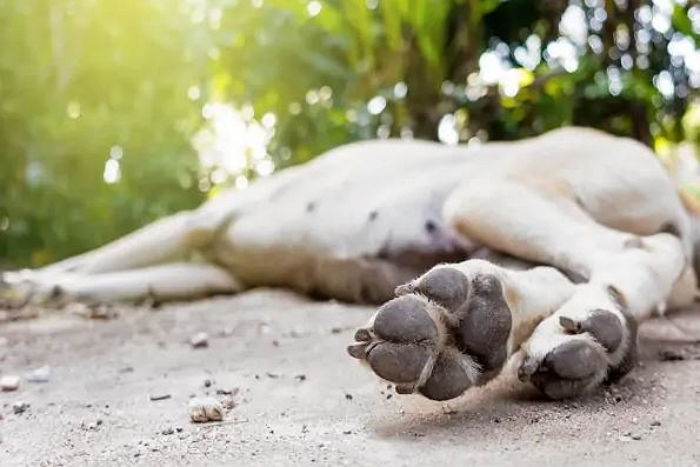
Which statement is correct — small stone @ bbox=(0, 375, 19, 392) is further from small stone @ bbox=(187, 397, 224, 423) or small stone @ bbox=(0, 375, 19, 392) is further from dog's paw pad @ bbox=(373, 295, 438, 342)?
dog's paw pad @ bbox=(373, 295, 438, 342)

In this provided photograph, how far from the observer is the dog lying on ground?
1.29 metres

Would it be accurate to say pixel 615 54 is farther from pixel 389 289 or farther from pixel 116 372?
pixel 116 372

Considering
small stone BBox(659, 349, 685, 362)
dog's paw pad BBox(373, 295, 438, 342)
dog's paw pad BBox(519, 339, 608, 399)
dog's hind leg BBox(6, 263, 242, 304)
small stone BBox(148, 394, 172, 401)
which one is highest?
dog's paw pad BBox(373, 295, 438, 342)

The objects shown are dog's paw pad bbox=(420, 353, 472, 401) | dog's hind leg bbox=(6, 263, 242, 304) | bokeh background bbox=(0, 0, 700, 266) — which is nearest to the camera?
dog's paw pad bbox=(420, 353, 472, 401)

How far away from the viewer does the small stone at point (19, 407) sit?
1.52m

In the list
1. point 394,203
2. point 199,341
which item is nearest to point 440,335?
point 199,341

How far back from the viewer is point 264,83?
15.3ft

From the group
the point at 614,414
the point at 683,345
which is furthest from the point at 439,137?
the point at 614,414

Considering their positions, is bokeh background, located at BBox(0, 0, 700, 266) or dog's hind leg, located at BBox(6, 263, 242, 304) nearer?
dog's hind leg, located at BBox(6, 263, 242, 304)

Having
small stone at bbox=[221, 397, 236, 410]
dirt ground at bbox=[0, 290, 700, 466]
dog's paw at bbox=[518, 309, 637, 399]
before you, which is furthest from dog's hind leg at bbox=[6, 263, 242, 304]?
dog's paw at bbox=[518, 309, 637, 399]

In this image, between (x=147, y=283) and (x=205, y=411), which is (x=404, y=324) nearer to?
(x=205, y=411)

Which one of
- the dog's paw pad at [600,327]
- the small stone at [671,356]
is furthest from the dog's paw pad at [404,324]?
the small stone at [671,356]

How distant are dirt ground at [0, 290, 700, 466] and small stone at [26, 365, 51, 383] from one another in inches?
0.7

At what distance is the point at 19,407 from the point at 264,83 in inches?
130
